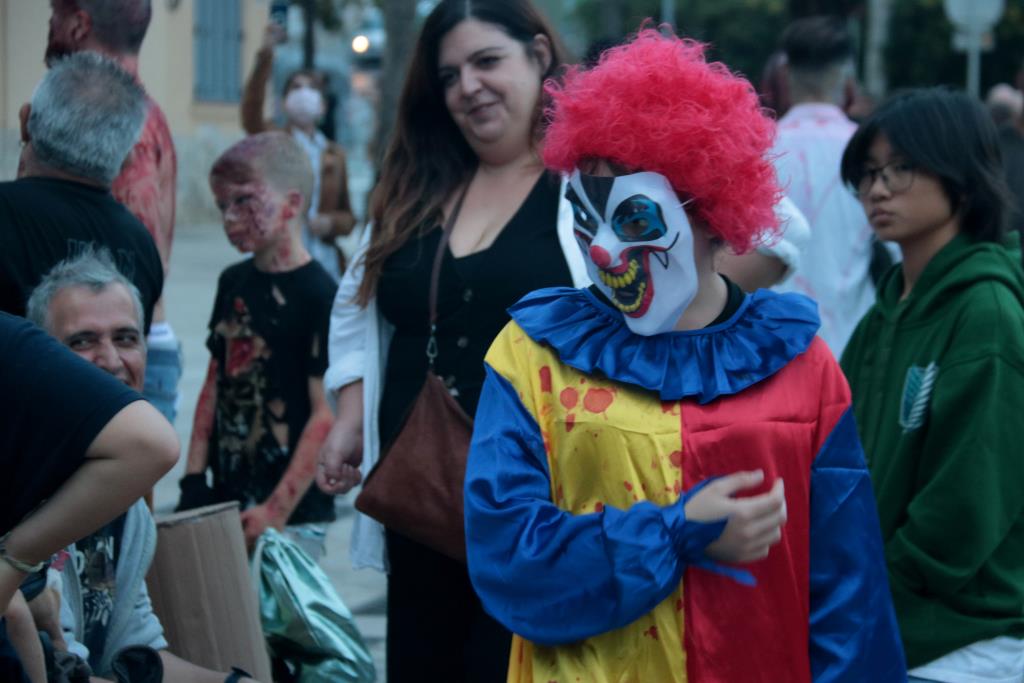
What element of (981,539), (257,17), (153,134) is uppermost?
(257,17)

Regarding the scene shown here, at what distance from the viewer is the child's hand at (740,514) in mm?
2195

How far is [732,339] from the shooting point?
2436 mm

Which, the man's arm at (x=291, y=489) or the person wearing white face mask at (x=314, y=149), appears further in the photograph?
the person wearing white face mask at (x=314, y=149)

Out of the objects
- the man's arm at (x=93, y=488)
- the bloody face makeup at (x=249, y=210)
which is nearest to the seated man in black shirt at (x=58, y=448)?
the man's arm at (x=93, y=488)

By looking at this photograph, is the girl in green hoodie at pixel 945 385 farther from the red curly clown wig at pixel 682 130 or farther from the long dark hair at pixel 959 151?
the red curly clown wig at pixel 682 130

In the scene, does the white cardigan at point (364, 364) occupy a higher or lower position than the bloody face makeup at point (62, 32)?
lower

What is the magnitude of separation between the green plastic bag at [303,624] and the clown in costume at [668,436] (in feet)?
5.37

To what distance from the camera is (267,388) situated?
181 inches

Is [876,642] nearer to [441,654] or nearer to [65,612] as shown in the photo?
[441,654]

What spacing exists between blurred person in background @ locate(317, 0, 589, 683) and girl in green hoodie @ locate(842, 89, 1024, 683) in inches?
30.2

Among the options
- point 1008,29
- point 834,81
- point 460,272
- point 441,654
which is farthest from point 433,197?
point 1008,29

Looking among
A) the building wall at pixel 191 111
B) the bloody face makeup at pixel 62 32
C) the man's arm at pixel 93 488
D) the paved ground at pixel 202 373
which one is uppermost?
the building wall at pixel 191 111

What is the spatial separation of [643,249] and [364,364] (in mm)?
1307

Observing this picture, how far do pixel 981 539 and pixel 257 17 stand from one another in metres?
22.0
